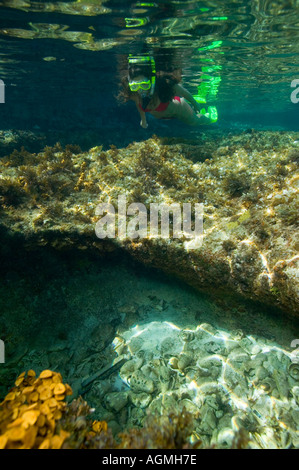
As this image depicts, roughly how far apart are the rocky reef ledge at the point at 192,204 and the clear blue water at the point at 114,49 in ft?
19.6

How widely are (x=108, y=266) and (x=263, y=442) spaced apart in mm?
3946

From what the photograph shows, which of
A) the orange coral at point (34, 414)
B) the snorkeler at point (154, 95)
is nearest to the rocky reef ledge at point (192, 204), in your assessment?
the snorkeler at point (154, 95)

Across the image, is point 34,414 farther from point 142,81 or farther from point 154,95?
point 154,95

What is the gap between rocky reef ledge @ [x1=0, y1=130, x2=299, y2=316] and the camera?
137 inches

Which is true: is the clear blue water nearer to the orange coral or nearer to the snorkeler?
the snorkeler

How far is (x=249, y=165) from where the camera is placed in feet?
18.5

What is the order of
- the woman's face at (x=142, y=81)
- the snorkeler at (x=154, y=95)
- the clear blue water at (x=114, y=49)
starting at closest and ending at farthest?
the woman's face at (x=142, y=81) < the snorkeler at (x=154, y=95) < the clear blue water at (x=114, y=49)

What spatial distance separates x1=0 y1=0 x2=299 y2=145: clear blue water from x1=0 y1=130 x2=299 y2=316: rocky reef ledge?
5972mm

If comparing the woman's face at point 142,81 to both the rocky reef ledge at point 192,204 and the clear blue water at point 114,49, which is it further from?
the clear blue water at point 114,49

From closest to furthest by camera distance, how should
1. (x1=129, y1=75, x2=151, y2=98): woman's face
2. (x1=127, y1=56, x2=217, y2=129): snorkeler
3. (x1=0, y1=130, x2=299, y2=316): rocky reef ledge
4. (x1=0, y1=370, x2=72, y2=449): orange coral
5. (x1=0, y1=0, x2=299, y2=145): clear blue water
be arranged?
(x1=0, y1=370, x2=72, y2=449): orange coral → (x1=0, y1=130, x2=299, y2=316): rocky reef ledge → (x1=129, y1=75, x2=151, y2=98): woman's face → (x1=127, y1=56, x2=217, y2=129): snorkeler → (x1=0, y1=0, x2=299, y2=145): clear blue water

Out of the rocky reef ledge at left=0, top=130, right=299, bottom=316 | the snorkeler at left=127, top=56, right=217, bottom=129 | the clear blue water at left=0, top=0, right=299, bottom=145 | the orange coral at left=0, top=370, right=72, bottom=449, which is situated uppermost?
the clear blue water at left=0, top=0, right=299, bottom=145

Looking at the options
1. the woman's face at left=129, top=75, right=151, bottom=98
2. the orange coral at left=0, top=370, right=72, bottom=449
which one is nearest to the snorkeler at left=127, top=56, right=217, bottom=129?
the woman's face at left=129, top=75, right=151, bottom=98

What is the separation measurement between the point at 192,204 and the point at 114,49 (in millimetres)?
11859

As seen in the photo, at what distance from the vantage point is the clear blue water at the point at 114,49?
838cm
